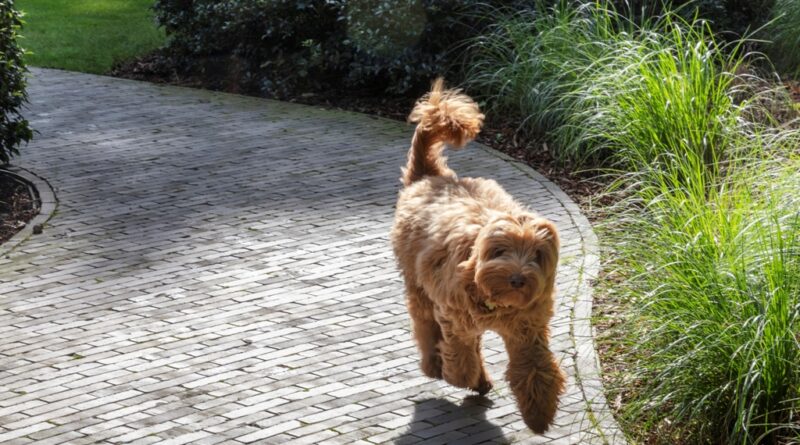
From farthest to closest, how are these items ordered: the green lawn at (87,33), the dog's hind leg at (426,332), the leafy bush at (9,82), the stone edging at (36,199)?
the green lawn at (87,33) → the leafy bush at (9,82) → the stone edging at (36,199) → the dog's hind leg at (426,332)

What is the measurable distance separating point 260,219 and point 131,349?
250 centimetres

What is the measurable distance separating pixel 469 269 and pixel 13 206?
5.54m

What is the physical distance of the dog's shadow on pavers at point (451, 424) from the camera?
536 centimetres

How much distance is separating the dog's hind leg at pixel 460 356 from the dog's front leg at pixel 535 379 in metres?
0.27

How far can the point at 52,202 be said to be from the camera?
9336 mm

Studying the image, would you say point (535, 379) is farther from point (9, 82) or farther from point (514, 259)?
point (9, 82)

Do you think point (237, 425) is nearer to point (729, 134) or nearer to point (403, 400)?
point (403, 400)

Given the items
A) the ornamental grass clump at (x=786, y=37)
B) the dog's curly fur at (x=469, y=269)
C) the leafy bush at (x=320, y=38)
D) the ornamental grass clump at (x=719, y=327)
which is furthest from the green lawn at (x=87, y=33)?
the ornamental grass clump at (x=719, y=327)

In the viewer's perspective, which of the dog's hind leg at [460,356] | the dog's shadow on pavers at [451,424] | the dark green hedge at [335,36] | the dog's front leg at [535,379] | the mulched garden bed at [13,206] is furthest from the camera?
the dark green hedge at [335,36]

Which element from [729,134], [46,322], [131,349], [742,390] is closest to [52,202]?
[46,322]

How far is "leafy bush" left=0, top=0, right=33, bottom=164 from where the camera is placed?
9945mm

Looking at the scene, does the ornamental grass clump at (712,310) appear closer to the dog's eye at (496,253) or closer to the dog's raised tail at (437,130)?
the dog's eye at (496,253)

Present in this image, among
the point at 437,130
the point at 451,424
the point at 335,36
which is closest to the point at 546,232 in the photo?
the point at 451,424

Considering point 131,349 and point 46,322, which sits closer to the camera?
point 131,349
